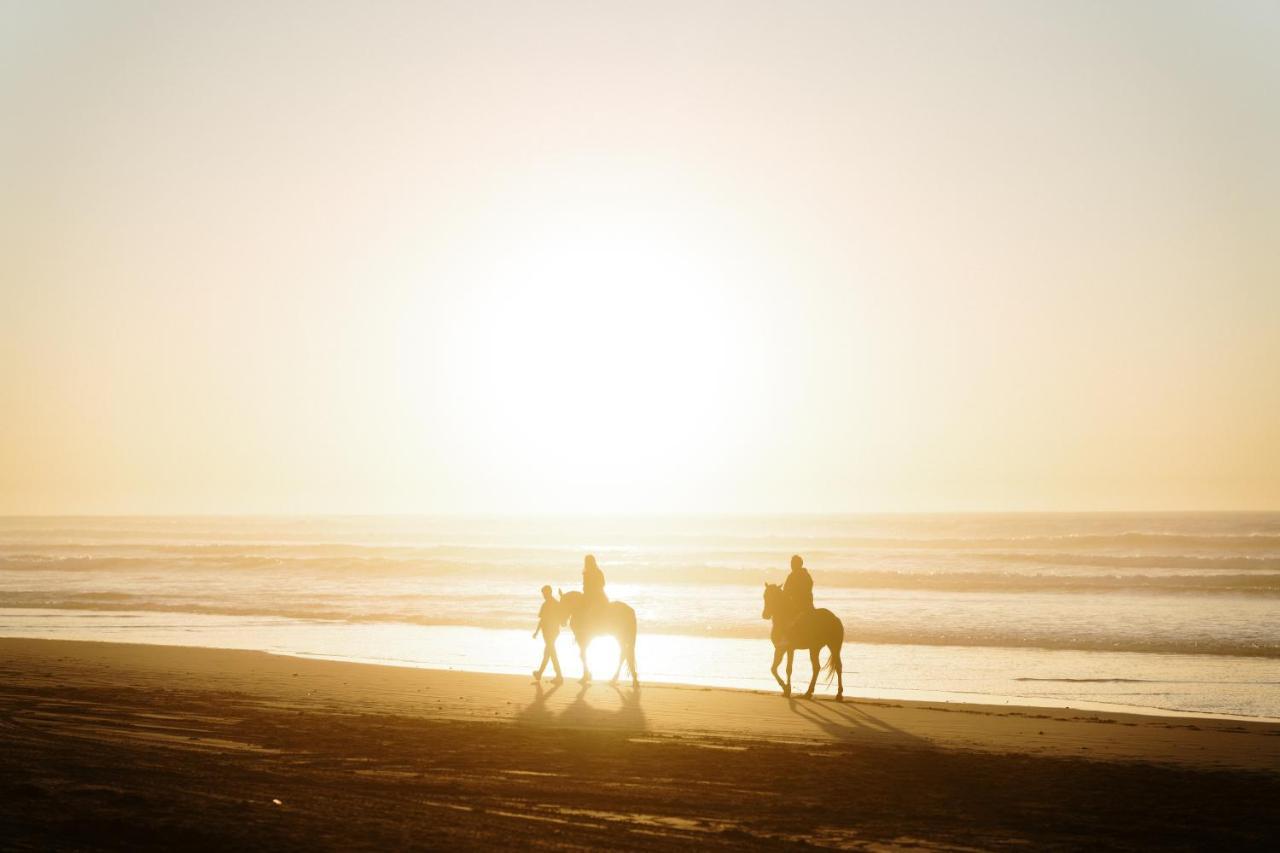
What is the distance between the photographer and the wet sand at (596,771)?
346 inches

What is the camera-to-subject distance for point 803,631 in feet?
55.4

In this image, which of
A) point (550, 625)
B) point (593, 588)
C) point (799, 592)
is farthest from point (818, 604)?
point (799, 592)

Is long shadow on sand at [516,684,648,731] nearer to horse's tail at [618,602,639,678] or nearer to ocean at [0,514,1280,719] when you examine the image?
horse's tail at [618,602,639,678]

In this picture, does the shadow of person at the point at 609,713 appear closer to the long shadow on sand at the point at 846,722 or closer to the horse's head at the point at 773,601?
the long shadow on sand at the point at 846,722

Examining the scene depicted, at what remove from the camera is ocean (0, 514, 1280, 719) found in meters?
20.2

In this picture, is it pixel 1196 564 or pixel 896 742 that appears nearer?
pixel 896 742

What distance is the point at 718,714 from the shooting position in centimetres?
1509

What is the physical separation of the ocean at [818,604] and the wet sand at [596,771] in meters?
3.62

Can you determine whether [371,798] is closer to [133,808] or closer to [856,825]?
[133,808]

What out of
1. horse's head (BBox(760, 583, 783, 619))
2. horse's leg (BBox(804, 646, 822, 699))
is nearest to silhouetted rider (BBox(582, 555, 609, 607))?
horse's head (BBox(760, 583, 783, 619))

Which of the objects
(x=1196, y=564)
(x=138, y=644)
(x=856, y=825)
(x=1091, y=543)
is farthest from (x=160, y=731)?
(x=1091, y=543)

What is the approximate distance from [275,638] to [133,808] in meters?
17.8

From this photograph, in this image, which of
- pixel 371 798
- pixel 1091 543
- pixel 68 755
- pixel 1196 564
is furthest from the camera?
pixel 1091 543

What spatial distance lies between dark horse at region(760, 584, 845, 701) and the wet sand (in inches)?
29.6
